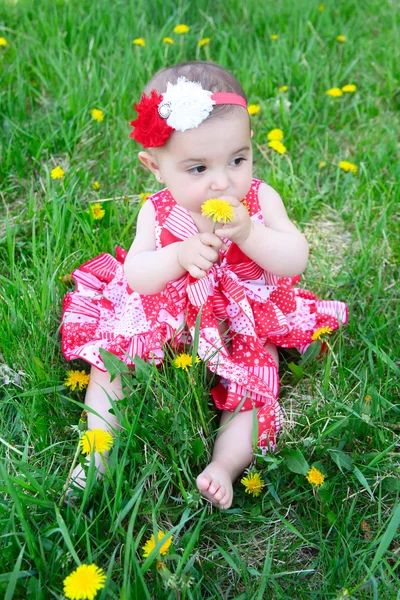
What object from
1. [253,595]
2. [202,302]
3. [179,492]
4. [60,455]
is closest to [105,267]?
[202,302]

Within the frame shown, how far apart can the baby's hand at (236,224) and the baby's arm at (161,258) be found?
23 millimetres

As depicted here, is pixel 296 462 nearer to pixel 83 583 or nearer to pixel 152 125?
pixel 83 583

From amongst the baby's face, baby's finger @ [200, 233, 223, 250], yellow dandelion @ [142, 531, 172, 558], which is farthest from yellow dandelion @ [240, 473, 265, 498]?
the baby's face

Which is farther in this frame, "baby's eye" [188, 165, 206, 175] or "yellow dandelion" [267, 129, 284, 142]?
"yellow dandelion" [267, 129, 284, 142]

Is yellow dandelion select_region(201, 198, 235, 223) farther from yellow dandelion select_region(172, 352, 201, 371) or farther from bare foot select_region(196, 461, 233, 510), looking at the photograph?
bare foot select_region(196, 461, 233, 510)

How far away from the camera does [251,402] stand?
155 centimetres

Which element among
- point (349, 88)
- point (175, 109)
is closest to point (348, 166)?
point (349, 88)

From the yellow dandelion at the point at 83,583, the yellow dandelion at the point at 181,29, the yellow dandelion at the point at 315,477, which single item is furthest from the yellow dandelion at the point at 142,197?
the yellow dandelion at the point at 83,583

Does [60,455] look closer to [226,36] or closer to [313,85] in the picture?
[313,85]

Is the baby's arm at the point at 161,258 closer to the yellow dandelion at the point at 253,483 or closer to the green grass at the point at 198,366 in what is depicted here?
the green grass at the point at 198,366

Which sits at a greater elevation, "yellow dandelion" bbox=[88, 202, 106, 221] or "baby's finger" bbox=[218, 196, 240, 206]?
"baby's finger" bbox=[218, 196, 240, 206]

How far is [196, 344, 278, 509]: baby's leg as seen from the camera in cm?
136

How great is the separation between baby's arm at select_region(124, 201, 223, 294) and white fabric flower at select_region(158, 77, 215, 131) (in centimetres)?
25

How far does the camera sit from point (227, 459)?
1452 mm
